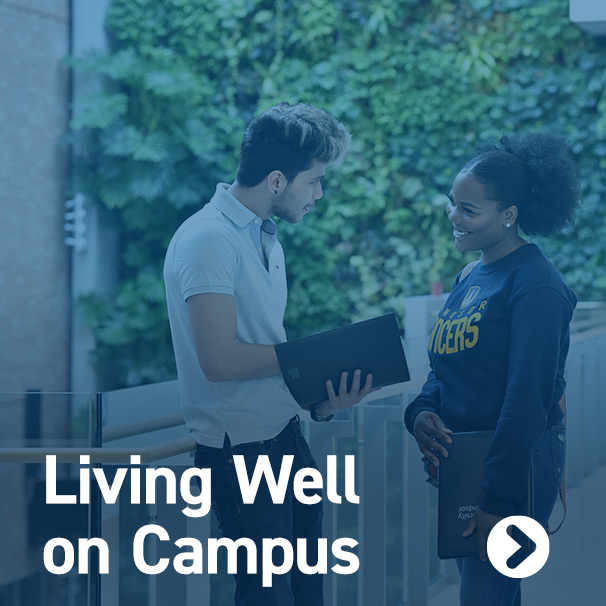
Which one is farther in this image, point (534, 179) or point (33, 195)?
point (33, 195)

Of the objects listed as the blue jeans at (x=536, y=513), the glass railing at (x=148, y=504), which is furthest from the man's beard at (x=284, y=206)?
the blue jeans at (x=536, y=513)

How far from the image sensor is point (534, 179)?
1.62 m

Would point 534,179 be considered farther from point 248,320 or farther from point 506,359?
point 248,320

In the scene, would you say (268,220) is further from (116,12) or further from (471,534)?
(116,12)

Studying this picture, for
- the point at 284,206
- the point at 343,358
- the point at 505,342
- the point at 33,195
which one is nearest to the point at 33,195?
the point at 33,195

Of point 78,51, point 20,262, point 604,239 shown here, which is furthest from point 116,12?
point 604,239

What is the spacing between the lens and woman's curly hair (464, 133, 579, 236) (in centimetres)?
160

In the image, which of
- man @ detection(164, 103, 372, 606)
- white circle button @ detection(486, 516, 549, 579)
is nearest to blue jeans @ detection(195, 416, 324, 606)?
man @ detection(164, 103, 372, 606)

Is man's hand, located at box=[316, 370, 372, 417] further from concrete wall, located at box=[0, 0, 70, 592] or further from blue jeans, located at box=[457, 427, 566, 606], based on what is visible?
concrete wall, located at box=[0, 0, 70, 592]

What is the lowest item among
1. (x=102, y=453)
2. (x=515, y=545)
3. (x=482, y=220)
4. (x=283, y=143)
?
(x=515, y=545)

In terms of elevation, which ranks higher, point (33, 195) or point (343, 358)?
point (33, 195)

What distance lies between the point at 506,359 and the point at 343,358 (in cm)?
28

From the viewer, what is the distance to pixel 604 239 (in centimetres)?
658

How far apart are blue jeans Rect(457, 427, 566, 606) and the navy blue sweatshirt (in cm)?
4
